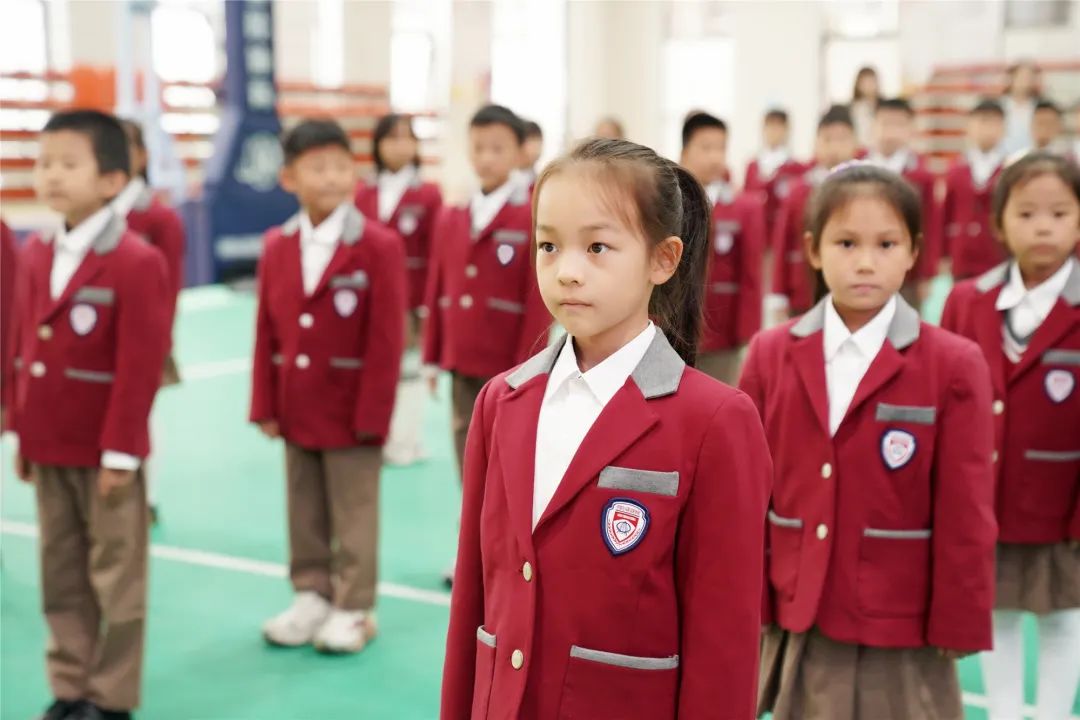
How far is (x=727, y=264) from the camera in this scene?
15.9 ft

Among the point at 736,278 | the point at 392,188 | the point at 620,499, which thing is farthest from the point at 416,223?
the point at 620,499

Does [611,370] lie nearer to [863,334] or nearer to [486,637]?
[486,637]

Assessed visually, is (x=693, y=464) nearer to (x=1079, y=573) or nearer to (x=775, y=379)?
(x=775, y=379)

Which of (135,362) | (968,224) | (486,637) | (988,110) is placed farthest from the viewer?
(988,110)

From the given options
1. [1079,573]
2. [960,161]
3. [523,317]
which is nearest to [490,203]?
[523,317]

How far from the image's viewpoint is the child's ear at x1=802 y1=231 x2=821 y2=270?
2.30 metres

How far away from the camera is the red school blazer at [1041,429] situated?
2.64 metres

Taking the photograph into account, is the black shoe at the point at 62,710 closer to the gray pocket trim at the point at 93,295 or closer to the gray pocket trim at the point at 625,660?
the gray pocket trim at the point at 93,295

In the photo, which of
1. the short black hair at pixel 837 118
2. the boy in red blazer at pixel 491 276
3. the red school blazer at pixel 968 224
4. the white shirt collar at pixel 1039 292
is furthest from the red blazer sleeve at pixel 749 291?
the red school blazer at pixel 968 224

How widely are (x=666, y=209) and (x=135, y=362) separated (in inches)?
70.5

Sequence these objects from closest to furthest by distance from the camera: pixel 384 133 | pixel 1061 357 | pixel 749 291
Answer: pixel 1061 357 → pixel 749 291 → pixel 384 133

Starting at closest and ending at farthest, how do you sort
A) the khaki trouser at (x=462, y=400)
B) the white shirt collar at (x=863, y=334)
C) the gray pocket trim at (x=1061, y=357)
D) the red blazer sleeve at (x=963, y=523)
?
the red blazer sleeve at (x=963, y=523) → the white shirt collar at (x=863, y=334) → the gray pocket trim at (x=1061, y=357) → the khaki trouser at (x=462, y=400)

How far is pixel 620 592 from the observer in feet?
5.05

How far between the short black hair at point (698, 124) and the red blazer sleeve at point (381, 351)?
1712mm
